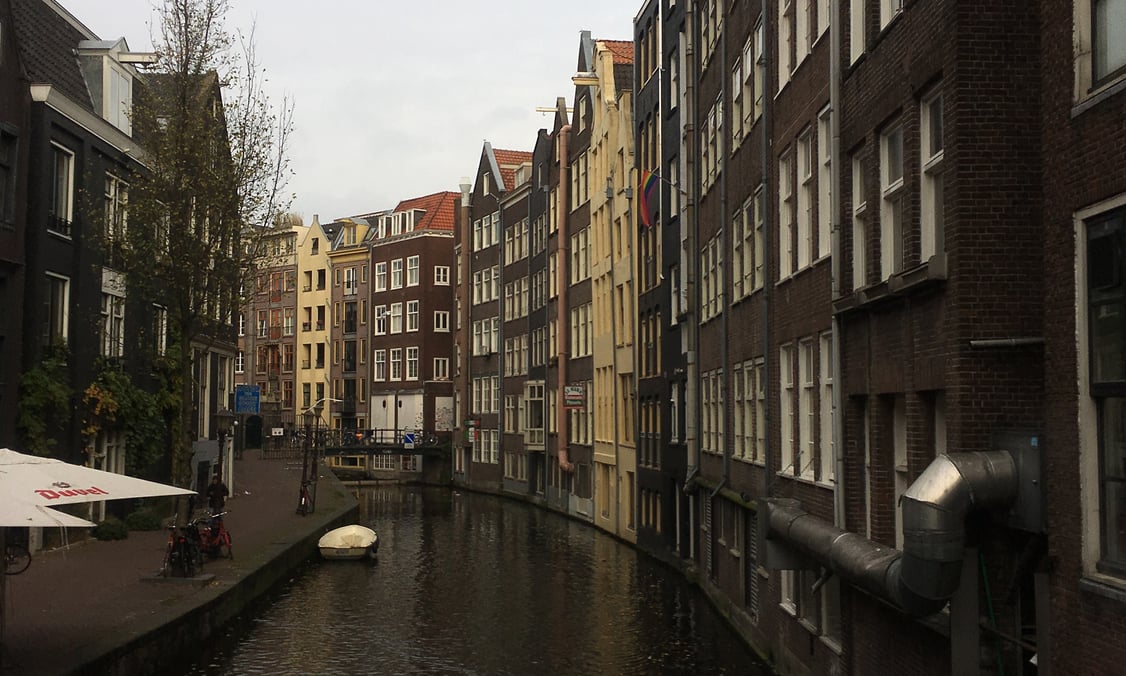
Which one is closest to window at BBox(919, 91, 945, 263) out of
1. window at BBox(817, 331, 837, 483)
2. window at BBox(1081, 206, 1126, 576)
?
window at BBox(1081, 206, 1126, 576)

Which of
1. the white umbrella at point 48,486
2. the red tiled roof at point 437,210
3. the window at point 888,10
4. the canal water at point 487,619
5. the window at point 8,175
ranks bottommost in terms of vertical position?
the canal water at point 487,619

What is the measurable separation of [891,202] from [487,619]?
16.4 meters

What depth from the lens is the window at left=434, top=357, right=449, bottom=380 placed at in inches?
3430

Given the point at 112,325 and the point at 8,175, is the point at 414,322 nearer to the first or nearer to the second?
the point at 112,325

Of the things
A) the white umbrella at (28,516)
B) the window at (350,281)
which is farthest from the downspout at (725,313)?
the window at (350,281)

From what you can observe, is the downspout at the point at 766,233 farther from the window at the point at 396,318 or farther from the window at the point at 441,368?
the window at the point at 396,318

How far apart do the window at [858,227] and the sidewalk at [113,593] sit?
10.1 meters

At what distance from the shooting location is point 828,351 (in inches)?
672

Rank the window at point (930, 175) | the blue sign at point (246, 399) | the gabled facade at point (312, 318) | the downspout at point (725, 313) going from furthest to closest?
1. the gabled facade at point (312, 318)
2. the blue sign at point (246, 399)
3. the downspout at point (725, 313)
4. the window at point (930, 175)

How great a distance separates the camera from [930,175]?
12367 millimetres

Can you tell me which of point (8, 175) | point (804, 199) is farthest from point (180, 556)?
point (804, 199)

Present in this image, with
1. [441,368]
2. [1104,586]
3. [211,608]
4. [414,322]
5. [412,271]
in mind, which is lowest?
[211,608]

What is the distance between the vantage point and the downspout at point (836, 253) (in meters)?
15.3

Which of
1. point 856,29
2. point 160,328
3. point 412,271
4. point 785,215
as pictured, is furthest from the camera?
point 412,271
